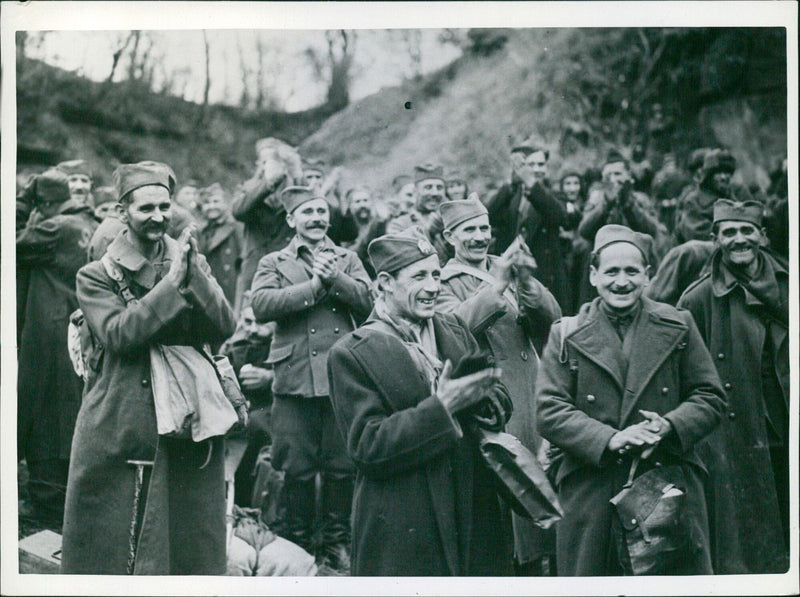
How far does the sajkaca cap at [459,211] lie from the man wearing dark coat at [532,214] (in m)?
0.13

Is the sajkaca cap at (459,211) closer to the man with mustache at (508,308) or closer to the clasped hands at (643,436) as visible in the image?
the man with mustache at (508,308)

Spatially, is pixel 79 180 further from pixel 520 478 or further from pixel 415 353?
pixel 520 478

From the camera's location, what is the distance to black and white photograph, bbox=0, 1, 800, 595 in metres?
6.31

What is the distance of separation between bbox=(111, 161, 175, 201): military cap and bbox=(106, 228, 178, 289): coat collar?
1.15ft

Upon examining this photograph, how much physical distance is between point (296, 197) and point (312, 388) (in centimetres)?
138

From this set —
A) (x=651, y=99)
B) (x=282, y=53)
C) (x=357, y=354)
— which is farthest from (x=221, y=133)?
(x=651, y=99)

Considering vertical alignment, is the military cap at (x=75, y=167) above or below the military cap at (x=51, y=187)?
above

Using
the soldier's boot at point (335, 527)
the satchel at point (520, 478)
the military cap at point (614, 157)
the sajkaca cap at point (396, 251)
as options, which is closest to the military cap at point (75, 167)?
the sajkaca cap at point (396, 251)

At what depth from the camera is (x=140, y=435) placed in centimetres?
639

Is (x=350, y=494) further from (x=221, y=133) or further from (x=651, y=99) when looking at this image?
(x=651, y=99)

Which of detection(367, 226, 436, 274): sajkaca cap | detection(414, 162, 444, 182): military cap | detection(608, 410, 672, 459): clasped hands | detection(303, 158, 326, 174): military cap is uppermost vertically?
detection(303, 158, 326, 174): military cap

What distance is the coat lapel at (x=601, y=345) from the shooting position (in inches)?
248

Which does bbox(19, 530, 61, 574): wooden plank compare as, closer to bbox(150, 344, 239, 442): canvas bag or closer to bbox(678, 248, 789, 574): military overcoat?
bbox(150, 344, 239, 442): canvas bag

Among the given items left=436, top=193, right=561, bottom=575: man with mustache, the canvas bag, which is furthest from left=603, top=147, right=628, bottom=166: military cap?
the canvas bag
